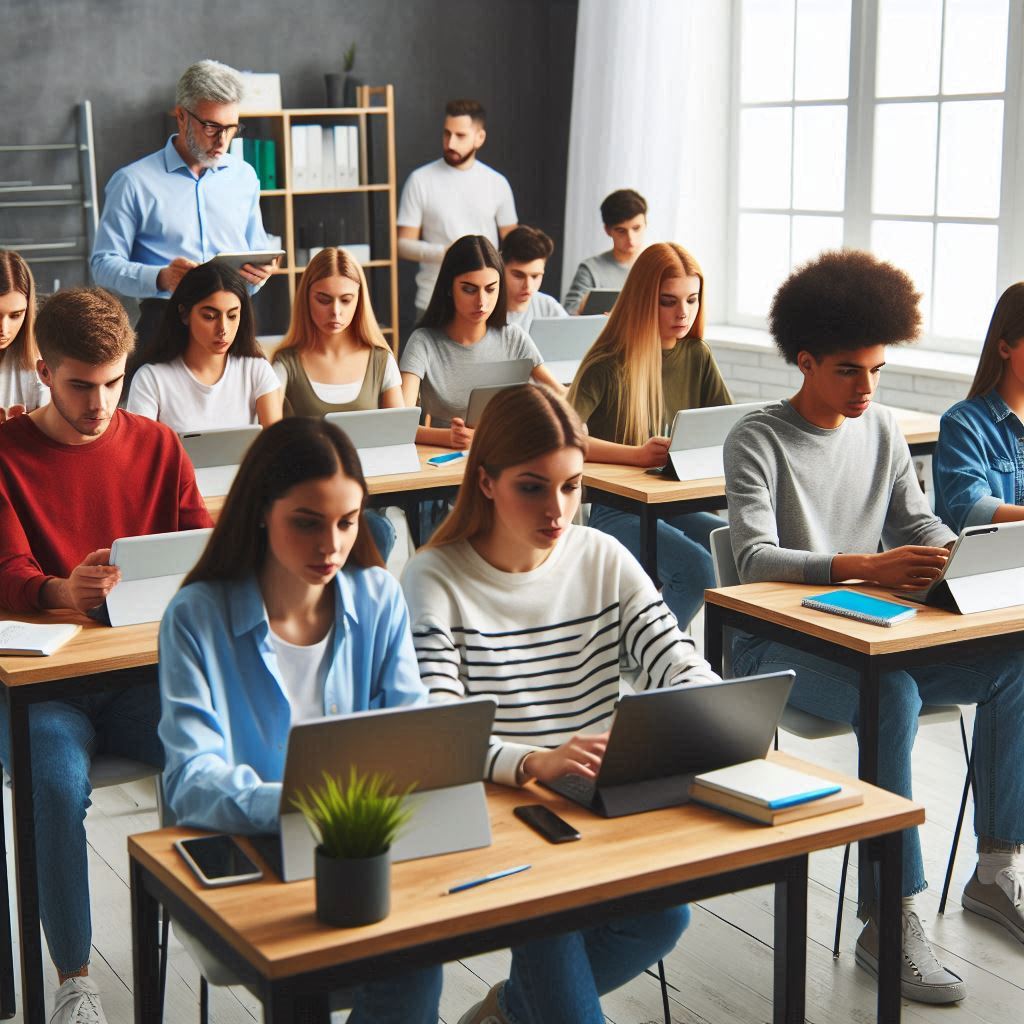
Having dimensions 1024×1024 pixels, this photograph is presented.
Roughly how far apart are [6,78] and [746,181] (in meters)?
3.37

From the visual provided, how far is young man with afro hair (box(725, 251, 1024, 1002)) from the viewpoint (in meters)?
2.55

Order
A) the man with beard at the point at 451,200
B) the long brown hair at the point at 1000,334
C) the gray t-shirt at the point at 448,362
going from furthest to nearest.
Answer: the man with beard at the point at 451,200
the gray t-shirt at the point at 448,362
the long brown hair at the point at 1000,334

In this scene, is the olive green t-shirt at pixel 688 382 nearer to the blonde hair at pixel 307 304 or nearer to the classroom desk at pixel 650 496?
the classroom desk at pixel 650 496

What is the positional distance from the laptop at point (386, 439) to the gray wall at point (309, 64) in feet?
11.2

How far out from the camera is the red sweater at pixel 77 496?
8.34 feet

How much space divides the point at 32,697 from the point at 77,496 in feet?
1.59

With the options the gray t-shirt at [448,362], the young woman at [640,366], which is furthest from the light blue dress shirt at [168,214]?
the young woman at [640,366]

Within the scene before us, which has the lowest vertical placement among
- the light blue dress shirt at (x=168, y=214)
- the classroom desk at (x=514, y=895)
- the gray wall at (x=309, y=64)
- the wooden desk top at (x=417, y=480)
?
the classroom desk at (x=514, y=895)

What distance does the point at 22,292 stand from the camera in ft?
11.7

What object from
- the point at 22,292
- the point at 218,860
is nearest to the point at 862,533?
the point at 218,860

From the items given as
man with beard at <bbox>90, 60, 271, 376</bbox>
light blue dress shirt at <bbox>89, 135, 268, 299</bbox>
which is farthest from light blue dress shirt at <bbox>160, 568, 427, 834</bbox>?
light blue dress shirt at <bbox>89, 135, 268, 299</bbox>

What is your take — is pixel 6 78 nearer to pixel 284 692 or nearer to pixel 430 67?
pixel 430 67

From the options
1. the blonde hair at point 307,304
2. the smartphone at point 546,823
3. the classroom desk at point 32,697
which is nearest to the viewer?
the smartphone at point 546,823

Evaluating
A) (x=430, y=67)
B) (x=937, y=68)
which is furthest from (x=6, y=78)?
(x=937, y=68)
